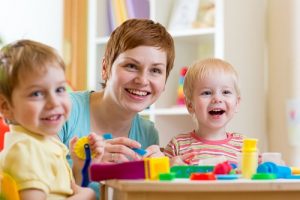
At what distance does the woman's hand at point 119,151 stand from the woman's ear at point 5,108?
29cm

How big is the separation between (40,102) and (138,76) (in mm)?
533

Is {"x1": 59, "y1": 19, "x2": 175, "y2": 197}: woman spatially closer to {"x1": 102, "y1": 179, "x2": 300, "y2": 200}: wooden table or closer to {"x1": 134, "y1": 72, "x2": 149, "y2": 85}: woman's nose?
{"x1": 134, "y1": 72, "x2": 149, "y2": 85}: woman's nose

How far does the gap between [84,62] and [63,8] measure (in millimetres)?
315

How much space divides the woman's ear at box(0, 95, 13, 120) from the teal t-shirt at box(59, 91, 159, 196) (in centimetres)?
48

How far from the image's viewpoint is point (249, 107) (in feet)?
9.18

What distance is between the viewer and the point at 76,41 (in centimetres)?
324

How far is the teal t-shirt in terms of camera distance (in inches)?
69.8

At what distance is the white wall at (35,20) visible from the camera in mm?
3291

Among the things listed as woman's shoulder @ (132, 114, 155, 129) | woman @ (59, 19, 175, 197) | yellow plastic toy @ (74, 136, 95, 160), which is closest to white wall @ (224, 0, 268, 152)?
woman's shoulder @ (132, 114, 155, 129)

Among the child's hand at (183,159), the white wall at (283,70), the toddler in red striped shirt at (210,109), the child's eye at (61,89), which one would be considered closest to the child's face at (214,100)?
the toddler in red striped shirt at (210,109)

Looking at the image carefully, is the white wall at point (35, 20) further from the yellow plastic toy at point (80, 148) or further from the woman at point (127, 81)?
the yellow plastic toy at point (80, 148)

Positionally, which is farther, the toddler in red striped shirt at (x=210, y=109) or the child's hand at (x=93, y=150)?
the toddler in red striped shirt at (x=210, y=109)

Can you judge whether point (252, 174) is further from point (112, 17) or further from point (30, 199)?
point (112, 17)

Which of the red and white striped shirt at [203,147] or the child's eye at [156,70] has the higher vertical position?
the child's eye at [156,70]
